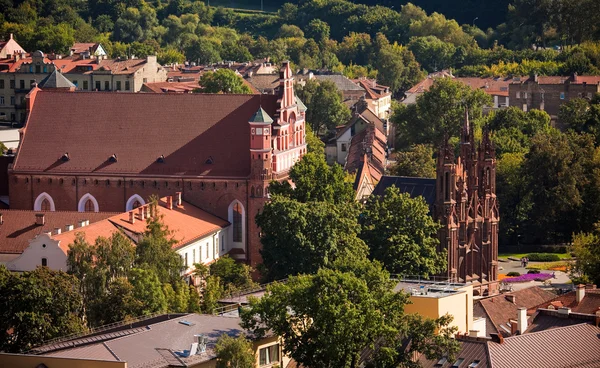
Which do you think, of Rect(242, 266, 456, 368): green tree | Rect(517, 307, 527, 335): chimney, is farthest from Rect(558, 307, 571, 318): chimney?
Rect(242, 266, 456, 368): green tree

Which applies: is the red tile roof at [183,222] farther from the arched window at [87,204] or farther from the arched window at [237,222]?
the arched window at [87,204]

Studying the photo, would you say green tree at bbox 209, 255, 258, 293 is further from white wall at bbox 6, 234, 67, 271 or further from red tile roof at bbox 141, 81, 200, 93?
red tile roof at bbox 141, 81, 200, 93

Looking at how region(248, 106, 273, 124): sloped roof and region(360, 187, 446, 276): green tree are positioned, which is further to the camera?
region(248, 106, 273, 124): sloped roof

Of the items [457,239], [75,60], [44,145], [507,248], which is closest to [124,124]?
[44,145]

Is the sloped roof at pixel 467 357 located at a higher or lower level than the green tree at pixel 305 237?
lower

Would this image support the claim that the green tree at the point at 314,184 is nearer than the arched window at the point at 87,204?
Yes

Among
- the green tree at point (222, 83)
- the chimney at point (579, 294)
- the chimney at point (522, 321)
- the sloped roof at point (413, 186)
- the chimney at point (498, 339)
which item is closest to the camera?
the chimney at point (498, 339)

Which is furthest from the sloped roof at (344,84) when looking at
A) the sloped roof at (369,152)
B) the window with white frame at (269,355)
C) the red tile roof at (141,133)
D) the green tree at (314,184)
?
the window with white frame at (269,355)

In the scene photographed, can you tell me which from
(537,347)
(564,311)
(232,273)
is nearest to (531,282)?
(232,273)
